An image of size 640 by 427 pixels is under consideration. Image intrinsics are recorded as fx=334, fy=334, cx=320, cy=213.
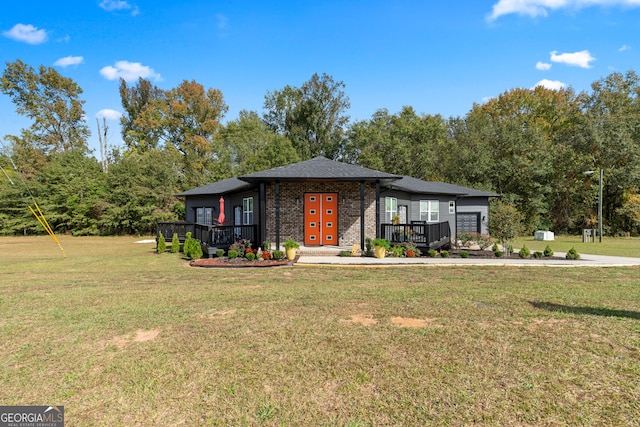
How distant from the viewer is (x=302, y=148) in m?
35.8

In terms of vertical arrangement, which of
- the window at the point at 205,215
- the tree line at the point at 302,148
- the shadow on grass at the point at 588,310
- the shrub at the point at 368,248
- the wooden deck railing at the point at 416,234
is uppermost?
the tree line at the point at 302,148

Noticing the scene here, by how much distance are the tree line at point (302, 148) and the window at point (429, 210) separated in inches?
329

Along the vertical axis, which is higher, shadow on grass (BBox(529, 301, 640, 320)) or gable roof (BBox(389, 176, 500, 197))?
gable roof (BBox(389, 176, 500, 197))

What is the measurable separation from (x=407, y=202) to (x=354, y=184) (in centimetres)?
534

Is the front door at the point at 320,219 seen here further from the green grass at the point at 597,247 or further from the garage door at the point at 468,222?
the garage door at the point at 468,222

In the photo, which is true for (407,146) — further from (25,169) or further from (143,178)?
(25,169)

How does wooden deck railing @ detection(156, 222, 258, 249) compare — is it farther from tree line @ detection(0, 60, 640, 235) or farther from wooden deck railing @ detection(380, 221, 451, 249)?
tree line @ detection(0, 60, 640, 235)

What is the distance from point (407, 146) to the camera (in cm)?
3209

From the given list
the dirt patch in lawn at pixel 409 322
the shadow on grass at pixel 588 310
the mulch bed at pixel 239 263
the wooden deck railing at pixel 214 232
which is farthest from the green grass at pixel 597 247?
the dirt patch in lawn at pixel 409 322

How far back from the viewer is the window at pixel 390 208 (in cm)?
1623

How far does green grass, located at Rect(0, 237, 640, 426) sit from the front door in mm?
6994

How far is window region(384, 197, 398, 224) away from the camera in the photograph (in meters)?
16.2

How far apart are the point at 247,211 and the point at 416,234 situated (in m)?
8.17

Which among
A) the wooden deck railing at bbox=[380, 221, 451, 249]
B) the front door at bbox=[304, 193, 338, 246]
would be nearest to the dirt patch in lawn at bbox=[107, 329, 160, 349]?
the front door at bbox=[304, 193, 338, 246]
